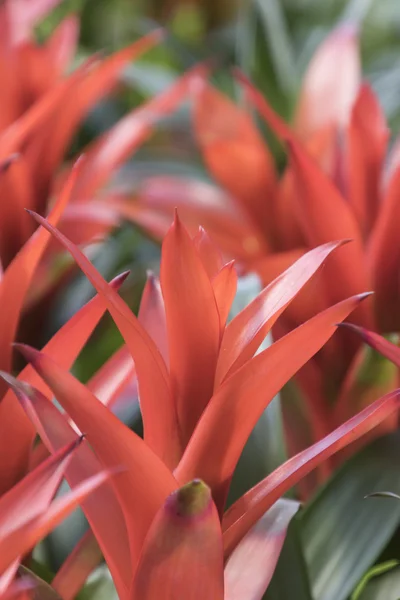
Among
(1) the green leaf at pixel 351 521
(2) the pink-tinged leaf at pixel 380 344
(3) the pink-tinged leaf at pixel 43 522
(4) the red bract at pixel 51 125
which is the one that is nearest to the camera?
(3) the pink-tinged leaf at pixel 43 522

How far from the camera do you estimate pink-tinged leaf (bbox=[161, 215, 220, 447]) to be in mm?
426

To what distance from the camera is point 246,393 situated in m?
0.42

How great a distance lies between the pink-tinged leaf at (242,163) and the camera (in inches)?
34.7

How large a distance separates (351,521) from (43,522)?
1.03 ft

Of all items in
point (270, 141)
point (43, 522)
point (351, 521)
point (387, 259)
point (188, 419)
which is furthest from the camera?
point (270, 141)

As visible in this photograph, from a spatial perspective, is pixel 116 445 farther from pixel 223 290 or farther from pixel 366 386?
pixel 366 386

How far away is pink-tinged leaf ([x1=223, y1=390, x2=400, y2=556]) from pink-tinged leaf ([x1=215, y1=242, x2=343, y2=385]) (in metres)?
0.07

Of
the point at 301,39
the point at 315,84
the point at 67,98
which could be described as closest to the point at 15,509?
the point at 67,98

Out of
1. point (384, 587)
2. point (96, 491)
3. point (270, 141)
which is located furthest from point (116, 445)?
point (270, 141)

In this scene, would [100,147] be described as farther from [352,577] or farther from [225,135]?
[352,577]

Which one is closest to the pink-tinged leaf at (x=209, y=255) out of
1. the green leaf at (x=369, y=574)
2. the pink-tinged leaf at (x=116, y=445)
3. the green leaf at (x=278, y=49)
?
the pink-tinged leaf at (x=116, y=445)

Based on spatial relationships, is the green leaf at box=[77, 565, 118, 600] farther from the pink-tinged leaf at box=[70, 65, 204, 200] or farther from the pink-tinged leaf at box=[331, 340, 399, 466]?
the pink-tinged leaf at box=[70, 65, 204, 200]

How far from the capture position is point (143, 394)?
1.45ft

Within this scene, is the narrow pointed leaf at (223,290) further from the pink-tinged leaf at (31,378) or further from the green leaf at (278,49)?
the green leaf at (278,49)
